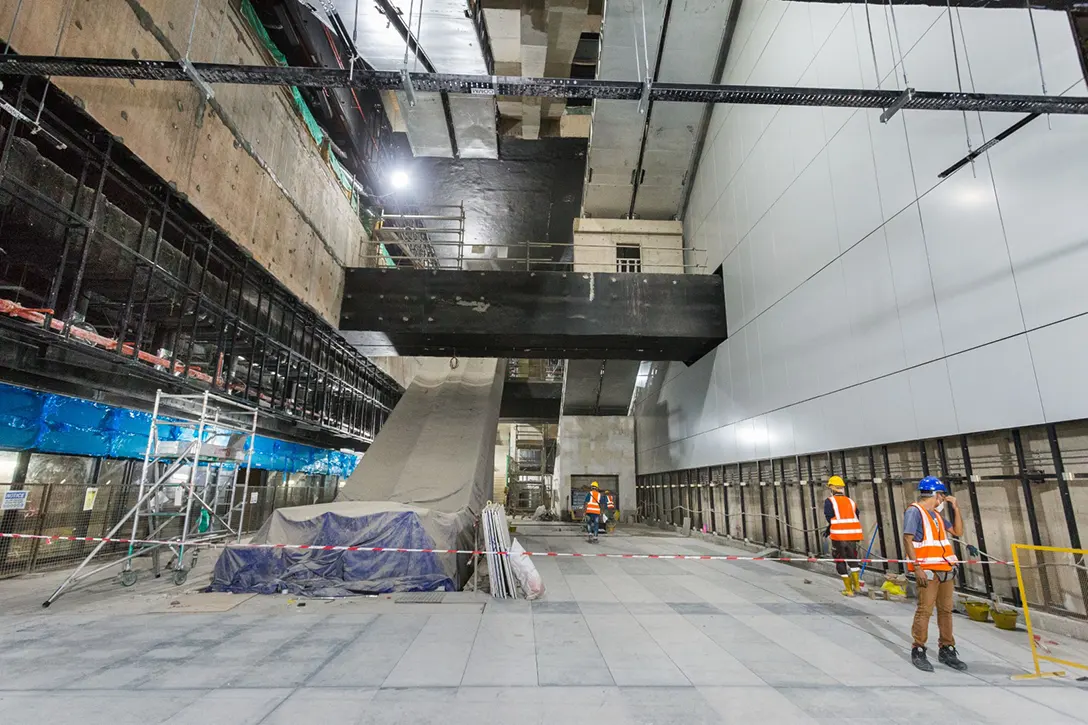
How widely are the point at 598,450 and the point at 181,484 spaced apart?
1629 cm

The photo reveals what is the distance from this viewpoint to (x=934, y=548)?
442cm

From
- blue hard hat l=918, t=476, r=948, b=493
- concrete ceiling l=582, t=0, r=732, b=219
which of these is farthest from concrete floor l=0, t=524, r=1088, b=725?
concrete ceiling l=582, t=0, r=732, b=219

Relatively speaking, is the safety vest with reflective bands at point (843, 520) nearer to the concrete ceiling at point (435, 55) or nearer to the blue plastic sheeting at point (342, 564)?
the blue plastic sheeting at point (342, 564)

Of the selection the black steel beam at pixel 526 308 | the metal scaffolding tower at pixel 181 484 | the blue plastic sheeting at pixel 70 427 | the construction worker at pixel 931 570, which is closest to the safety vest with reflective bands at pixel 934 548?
the construction worker at pixel 931 570

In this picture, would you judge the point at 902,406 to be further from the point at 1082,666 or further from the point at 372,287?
the point at 372,287

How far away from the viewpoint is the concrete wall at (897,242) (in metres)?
4.98

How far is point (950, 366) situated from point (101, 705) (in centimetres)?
853

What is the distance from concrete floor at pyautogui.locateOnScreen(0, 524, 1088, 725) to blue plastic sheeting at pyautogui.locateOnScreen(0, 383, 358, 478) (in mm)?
2075

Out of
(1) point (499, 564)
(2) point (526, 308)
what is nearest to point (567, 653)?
(1) point (499, 564)

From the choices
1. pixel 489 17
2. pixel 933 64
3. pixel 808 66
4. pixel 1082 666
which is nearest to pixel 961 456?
pixel 1082 666

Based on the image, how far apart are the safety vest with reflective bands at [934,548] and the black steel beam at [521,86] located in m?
3.62

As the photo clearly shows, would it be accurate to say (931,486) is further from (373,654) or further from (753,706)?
(373,654)

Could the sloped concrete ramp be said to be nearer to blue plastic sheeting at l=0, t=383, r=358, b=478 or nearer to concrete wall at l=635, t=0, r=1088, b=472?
blue plastic sheeting at l=0, t=383, r=358, b=478

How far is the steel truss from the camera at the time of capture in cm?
571
